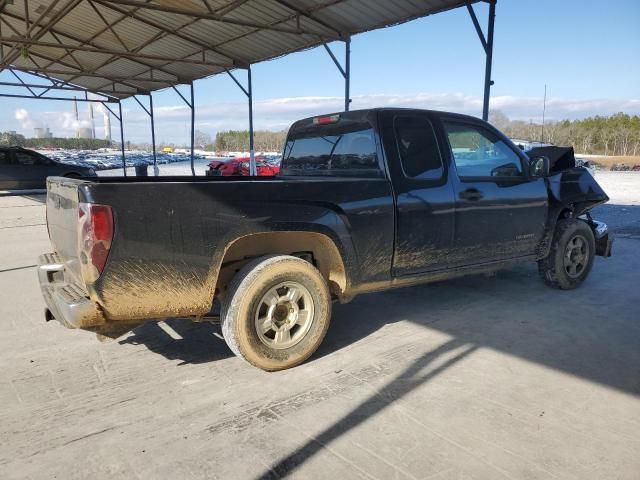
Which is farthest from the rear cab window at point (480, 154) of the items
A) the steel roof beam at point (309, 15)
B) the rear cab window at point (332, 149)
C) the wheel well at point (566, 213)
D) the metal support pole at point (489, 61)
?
the steel roof beam at point (309, 15)

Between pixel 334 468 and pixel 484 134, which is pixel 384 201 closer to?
pixel 484 134

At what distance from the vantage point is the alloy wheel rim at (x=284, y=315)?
324 cm

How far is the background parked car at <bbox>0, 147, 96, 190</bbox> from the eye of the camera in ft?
53.0

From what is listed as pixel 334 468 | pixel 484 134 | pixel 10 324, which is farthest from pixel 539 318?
pixel 10 324

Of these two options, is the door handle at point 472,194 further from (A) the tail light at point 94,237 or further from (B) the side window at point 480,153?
(A) the tail light at point 94,237

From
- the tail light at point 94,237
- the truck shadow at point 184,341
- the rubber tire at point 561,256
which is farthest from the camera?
the rubber tire at point 561,256

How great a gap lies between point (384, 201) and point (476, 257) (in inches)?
51.1

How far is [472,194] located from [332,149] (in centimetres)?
137

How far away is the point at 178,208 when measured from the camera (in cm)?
282

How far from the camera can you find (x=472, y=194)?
13.7 ft

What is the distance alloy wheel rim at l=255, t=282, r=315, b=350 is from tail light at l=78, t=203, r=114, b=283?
1.05m

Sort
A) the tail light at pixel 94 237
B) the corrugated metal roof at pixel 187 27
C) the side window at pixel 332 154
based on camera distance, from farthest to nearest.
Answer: the corrugated metal roof at pixel 187 27
the side window at pixel 332 154
the tail light at pixel 94 237

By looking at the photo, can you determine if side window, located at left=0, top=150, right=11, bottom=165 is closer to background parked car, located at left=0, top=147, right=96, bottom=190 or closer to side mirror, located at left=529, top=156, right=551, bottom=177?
background parked car, located at left=0, top=147, right=96, bottom=190

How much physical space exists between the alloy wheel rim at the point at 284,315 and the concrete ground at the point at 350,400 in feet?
0.81
